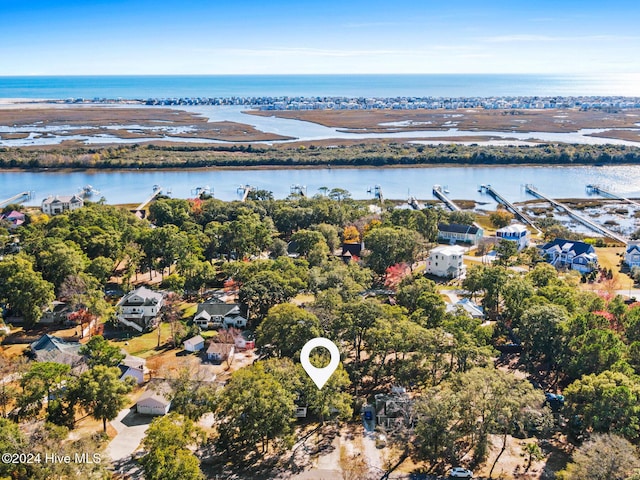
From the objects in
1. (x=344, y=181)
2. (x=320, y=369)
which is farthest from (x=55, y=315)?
(x=344, y=181)

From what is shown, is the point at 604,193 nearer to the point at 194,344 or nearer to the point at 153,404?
the point at 194,344

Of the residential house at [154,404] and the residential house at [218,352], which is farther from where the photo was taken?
the residential house at [218,352]

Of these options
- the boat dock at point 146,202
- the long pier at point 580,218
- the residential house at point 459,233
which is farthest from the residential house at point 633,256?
the boat dock at point 146,202

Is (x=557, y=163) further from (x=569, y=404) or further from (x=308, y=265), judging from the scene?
(x=569, y=404)

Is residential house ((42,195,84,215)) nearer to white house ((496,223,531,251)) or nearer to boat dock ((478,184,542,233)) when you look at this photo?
white house ((496,223,531,251))

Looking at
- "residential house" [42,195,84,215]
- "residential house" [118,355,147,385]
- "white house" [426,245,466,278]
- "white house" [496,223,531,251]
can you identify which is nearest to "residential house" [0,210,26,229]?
"residential house" [42,195,84,215]

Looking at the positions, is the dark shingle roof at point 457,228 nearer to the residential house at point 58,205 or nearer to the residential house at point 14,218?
the residential house at point 58,205
